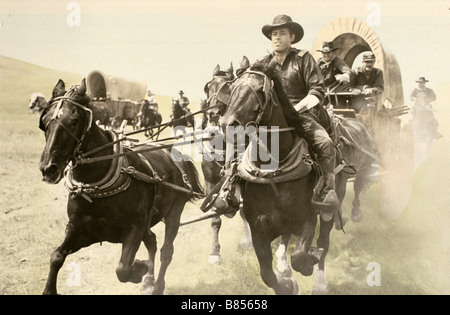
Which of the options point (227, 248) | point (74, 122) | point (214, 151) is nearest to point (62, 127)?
point (74, 122)

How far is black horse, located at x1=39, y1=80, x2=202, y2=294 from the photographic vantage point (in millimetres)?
6152

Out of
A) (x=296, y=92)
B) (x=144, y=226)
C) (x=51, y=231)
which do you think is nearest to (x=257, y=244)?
(x=144, y=226)

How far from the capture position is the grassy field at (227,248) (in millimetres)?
8359

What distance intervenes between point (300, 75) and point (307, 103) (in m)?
0.51

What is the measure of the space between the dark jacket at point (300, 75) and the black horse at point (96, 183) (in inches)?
83.3

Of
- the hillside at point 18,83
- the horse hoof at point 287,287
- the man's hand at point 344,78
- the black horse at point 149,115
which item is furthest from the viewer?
the black horse at point 149,115

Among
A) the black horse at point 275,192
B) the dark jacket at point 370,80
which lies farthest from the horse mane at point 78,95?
the dark jacket at point 370,80

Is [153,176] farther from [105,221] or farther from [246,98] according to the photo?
[246,98]

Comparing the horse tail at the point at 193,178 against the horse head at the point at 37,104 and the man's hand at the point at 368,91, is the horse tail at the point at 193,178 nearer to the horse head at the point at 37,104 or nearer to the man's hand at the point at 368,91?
the horse head at the point at 37,104

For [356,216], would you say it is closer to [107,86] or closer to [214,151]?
[214,151]

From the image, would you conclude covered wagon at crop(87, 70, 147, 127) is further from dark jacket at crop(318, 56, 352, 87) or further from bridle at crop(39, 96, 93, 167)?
bridle at crop(39, 96, 93, 167)

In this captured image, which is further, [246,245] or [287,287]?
[246,245]

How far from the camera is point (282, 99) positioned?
630 centimetres

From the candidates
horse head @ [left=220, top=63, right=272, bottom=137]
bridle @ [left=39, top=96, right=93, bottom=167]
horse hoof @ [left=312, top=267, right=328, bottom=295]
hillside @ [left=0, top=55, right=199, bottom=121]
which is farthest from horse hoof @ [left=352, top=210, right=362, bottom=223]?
hillside @ [left=0, top=55, right=199, bottom=121]
